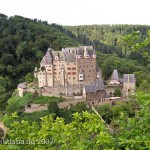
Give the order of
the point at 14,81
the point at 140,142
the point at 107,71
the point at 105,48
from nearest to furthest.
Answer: the point at 140,142 → the point at 107,71 → the point at 14,81 → the point at 105,48

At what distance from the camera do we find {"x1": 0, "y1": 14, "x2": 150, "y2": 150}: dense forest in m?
11.0

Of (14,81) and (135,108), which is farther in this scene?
(14,81)

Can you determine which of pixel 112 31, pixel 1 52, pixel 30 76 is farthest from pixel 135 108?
pixel 112 31

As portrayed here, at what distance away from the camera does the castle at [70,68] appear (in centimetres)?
4925

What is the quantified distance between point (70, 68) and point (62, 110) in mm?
7128

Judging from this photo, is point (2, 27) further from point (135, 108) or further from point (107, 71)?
point (135, 108)

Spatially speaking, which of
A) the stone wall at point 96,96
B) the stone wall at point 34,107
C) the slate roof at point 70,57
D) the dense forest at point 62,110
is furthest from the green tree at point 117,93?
the stone wall at point 34,107

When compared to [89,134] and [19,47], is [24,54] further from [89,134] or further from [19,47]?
[89,134]

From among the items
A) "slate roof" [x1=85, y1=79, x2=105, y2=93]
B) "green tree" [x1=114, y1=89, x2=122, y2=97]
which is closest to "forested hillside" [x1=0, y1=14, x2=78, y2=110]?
"slate roof" [x1=85, y1=79, x2=105, y2=93]

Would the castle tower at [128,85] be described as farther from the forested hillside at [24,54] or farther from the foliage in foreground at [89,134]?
the foliage in foreground at [89,134]

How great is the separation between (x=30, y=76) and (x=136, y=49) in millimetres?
50179

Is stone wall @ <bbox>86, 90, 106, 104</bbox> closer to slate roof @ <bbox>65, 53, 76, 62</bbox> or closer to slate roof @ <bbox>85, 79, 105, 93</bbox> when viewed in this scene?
slate roof @ <bbox>85, 79, 105, 93</bbox>

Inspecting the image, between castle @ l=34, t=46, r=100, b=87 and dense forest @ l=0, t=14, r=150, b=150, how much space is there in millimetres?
3398

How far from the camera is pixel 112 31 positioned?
162 meters
